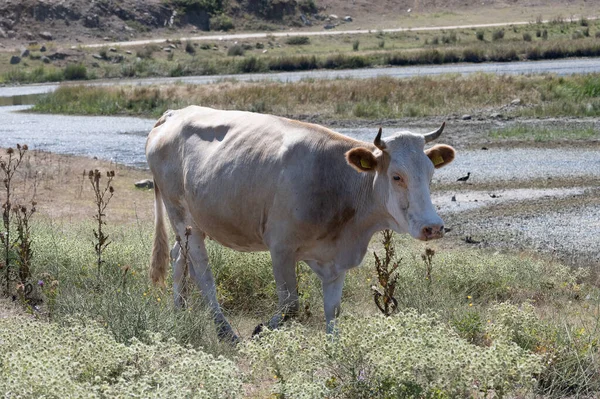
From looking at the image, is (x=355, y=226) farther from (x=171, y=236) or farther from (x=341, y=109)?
(x=341, y=109)

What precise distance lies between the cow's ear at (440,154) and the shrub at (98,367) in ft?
9.07

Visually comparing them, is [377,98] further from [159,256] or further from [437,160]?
[437,160]

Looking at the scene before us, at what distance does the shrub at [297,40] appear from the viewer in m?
74.3

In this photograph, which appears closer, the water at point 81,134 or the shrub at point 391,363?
the shrub at point 391,363

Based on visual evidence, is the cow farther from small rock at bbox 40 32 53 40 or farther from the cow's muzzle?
small rock at bbox 40 32 53 40

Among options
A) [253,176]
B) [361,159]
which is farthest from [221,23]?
[361,159]

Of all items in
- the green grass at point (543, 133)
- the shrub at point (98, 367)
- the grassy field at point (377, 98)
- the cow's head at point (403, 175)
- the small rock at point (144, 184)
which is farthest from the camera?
the grassy field at point (377, 98)

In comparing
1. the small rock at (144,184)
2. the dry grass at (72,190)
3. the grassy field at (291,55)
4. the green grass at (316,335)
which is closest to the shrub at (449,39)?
the grassy field at (291,55)

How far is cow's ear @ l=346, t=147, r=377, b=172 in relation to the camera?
744 cm

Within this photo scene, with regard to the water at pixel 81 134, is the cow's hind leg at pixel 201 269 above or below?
above

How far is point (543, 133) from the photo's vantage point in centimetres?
2514

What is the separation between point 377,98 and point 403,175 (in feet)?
86.5

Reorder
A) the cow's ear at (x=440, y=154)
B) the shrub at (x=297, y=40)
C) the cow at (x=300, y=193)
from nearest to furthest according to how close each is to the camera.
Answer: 1. the cow at (x=300, y=193)
2. the cow's ear at (x=440, y=154)
3. the shrub at (x=297, y=40)

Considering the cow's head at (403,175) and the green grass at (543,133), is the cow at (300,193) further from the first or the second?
the green grass at (543,133)
